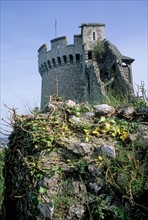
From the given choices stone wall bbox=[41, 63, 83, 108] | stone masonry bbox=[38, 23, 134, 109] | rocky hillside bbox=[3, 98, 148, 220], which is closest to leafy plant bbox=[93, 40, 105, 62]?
stone masonry bbox=[38, 23, 134, 109]

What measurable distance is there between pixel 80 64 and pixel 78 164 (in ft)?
99.2

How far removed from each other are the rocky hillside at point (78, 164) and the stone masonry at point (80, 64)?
21932 millimetres

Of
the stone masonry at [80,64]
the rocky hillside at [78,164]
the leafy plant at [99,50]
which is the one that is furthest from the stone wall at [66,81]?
the rocky hillside at [78,164]

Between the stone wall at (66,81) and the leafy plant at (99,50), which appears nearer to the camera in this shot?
the leafy plant at (99,50)

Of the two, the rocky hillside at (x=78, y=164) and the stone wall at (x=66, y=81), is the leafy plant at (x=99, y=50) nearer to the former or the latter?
the stone wall at (x=66, y=81)

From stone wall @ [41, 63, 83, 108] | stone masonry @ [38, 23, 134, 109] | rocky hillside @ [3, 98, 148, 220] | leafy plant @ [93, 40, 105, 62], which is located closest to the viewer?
rocky hillside @ [3, 98, 148, 220]

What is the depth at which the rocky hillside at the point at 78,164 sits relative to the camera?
4.05 meters

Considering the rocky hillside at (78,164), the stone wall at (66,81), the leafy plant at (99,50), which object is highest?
the leafy plant at (99,50)

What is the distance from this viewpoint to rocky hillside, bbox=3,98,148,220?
13.3 feet

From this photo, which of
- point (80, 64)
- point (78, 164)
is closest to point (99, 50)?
point (80, 64)

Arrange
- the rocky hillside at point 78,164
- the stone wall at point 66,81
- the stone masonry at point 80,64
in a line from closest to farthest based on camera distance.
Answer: the rocky hillside at point 78,164, the stone masonry at point 80,64, the stone wall at point 66,81

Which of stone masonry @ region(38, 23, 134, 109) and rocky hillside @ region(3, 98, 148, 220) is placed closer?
rocky hillside @ region(3, 98, 148, 220)

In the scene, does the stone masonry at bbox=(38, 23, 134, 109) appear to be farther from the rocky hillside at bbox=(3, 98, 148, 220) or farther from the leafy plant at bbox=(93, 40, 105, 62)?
the rocky hillside at bbox=(3, 98, 148, 220)

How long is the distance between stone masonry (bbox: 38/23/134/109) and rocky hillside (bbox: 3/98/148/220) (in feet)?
72.0
